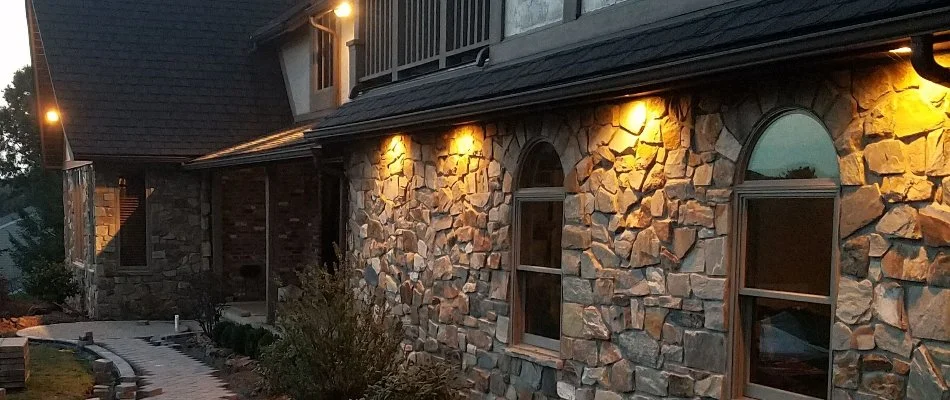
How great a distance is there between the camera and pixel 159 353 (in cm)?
1247

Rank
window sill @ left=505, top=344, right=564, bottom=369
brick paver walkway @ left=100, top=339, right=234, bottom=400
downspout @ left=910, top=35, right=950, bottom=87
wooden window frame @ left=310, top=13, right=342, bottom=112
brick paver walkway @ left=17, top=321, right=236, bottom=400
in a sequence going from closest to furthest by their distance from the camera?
downspout @ left=910, top=35, right=950, bottom=87, window sill @ left=505, top=344, right=564, bottom=369, brick paver walkway @ left=100, top=339, right=234, bottom=400, brick paver walkway @ left=17, top=321, right=236, bottom=400, wooden window frame @ left=310, top=13, right=342, bottom=112

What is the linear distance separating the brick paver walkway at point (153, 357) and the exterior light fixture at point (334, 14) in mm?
5402

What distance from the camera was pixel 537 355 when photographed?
6.60 metres

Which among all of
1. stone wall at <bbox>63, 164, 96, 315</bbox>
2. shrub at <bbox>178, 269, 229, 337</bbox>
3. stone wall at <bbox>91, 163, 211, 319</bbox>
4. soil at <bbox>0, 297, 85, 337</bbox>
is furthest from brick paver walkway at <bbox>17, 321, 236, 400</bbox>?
stone wall at <bbox>63, 164, 96, 315</bbox>

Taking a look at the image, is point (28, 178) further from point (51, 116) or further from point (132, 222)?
point (132, 222)

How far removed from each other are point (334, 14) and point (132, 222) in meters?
6.62

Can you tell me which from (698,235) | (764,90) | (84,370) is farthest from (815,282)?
(84,370)

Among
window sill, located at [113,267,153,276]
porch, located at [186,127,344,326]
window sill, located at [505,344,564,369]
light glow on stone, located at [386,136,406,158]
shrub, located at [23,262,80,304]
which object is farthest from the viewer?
shrub, located at [23,262,80,304]

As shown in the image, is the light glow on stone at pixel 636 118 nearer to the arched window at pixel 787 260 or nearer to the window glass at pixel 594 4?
the arched window at pixel 787 260

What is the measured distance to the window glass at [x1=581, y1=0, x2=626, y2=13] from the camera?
622 centimetres

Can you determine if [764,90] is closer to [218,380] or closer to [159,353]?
[218,380]

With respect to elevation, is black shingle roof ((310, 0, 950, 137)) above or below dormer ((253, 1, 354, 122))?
below

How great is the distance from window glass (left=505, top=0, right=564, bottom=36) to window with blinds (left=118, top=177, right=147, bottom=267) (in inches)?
450

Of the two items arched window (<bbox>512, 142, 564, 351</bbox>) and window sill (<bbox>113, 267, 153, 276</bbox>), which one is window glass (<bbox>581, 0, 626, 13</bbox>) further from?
window sill (<bbox>113, 267, 153, 276</bbox>)
